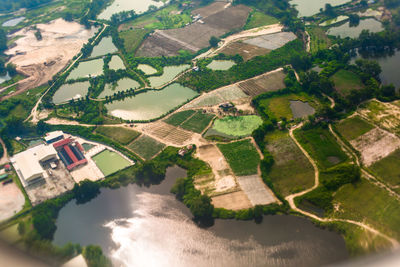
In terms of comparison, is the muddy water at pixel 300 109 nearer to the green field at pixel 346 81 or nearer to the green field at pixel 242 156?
the green field at pixel 346 81

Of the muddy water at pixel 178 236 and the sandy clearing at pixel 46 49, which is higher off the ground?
the sandy clearing at pixel 46 49

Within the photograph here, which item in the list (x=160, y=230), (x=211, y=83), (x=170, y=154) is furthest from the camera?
(x=211, y=83)

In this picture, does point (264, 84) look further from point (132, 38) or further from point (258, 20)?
point (132, 38)

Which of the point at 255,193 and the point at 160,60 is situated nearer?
the point at 255,193

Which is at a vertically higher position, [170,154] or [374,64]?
[374,64]

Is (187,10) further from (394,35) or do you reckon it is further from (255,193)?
(255,193)

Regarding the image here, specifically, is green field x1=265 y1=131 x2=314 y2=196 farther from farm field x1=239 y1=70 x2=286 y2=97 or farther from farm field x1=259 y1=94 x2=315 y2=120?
farm field x1=239 y1=70 x2=286 y2=97

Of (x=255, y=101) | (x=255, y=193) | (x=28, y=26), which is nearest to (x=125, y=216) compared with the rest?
(x=255, y=193)

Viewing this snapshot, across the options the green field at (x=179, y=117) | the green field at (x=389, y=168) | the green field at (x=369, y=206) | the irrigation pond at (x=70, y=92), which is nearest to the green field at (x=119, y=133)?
the green field at (x=179, y=117)
